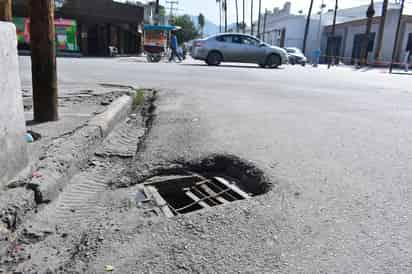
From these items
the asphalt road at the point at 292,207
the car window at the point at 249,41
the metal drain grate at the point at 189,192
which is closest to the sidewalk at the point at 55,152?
the asphalt road at the point at 292,207

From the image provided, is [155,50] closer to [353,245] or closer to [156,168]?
[156,168]

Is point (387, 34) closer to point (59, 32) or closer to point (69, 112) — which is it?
point (59, 32)

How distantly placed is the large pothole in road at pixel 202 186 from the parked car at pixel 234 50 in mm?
15388

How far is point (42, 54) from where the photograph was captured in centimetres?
389

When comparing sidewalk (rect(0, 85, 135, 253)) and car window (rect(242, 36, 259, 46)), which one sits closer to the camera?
sidewalk (rect(0, 85, 135, 253))

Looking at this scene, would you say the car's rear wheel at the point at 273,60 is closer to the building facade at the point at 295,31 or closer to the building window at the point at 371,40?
the building window at the point at 371,40

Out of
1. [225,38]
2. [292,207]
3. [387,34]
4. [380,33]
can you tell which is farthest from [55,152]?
[387,34]

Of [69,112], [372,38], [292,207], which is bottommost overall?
[292,207]

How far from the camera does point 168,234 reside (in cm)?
206

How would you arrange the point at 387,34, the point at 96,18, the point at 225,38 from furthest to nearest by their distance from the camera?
1. the point at 387,34
2. the point at 96,18
3. the point at 225,38

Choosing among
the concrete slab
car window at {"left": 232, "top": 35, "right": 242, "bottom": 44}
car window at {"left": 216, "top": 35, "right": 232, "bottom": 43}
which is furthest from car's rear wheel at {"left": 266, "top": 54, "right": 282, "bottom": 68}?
the concrete slab

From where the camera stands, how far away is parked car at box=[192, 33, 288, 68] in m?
18.1

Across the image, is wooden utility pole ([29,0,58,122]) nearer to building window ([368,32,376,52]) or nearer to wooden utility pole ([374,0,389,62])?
wooden utility pole ([374,0,389,62])

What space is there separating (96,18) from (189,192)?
28078mm
